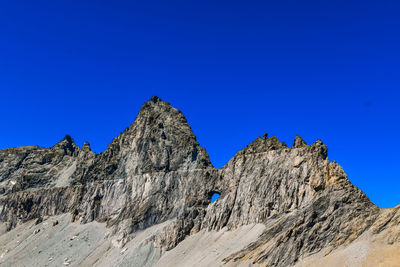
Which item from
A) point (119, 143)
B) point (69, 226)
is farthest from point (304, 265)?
point (119, 143)

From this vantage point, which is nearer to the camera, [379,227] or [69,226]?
[379,227]

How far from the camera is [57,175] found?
16700 centimetres

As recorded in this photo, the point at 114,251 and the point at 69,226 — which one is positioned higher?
the point at 69,226

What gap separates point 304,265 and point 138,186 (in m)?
69.8

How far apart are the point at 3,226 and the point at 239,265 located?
383 feet

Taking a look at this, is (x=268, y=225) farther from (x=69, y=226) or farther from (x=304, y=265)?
(x=69, y=226)

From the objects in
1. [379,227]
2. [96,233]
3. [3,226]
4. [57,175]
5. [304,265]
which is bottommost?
[304,265]

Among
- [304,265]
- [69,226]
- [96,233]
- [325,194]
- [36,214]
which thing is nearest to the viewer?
[304,265]

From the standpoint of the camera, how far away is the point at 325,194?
74.5 metres

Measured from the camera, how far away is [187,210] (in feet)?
328

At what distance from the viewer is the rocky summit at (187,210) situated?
65438mm

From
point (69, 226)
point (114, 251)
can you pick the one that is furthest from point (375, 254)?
point (69, 226)

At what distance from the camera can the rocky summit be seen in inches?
2576

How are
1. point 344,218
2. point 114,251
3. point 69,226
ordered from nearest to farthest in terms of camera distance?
point 344,218
point 114,251
point 69,226
